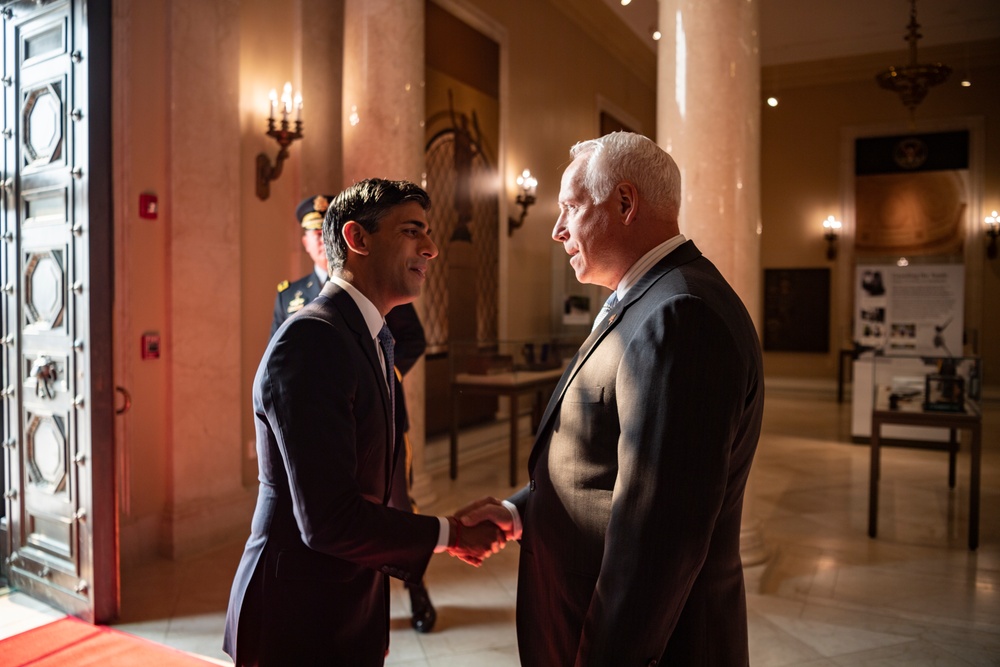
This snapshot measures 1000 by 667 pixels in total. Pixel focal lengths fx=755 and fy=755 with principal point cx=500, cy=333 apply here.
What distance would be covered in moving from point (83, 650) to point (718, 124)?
3895 mm

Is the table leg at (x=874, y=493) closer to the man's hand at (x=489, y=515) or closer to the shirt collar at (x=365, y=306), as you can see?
the man's hand at (x=489, y=515)

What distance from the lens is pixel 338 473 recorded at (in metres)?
1.42

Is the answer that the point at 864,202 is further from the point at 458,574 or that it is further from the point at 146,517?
the point at 146,517

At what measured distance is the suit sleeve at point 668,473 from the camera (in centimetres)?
127

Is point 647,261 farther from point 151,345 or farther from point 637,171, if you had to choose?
point 151,345

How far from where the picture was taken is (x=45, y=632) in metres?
3.41

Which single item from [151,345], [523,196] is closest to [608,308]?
[151,345]

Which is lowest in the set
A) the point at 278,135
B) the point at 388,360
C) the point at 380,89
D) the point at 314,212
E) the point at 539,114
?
the point at 388,360

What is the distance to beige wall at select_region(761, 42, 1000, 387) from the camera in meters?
12.6

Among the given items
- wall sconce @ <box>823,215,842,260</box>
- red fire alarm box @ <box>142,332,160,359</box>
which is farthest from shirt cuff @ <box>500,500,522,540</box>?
wall sconce @ <box>823,215,842,260</box>

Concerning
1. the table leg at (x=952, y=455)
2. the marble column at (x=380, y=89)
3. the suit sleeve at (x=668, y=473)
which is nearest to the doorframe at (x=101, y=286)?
the marble column at (x=380, y=89)

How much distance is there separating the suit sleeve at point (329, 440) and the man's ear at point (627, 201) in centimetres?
61

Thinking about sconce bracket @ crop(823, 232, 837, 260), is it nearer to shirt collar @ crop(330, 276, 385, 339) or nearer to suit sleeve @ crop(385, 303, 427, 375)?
suit sleeve @ crop(385, 303, 427, 375)

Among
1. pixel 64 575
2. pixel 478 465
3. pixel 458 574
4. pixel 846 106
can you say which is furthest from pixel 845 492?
pixel 846 106
